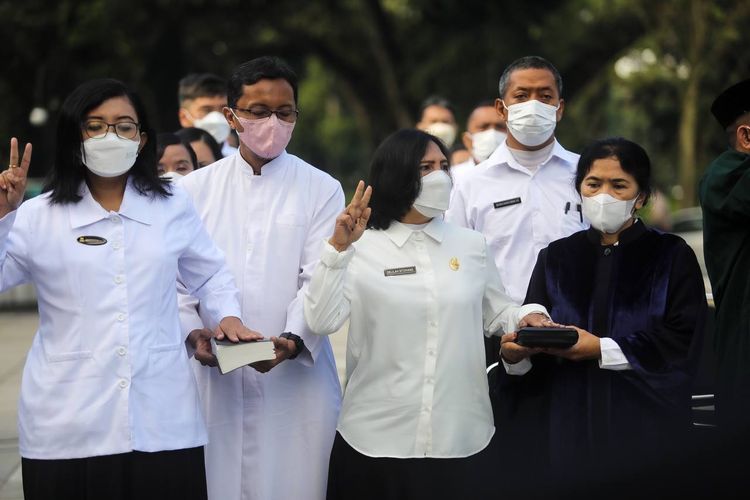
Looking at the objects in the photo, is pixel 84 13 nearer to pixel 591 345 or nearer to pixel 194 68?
pixel 194 68

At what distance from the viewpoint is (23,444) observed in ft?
13.9

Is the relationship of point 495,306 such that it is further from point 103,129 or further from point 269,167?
point 103,129

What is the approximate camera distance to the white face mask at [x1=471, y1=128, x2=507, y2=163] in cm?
862

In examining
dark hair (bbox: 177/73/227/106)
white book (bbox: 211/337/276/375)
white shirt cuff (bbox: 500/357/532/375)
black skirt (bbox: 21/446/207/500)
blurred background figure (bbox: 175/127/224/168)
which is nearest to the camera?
black skirt (bbox: 21/446/207/500)

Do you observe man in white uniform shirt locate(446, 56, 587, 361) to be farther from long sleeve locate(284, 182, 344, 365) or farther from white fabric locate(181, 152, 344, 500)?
white fabric locate(181, 152, 344, 500)

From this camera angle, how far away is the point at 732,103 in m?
5.02

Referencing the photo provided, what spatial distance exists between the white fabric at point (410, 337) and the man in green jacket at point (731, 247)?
2.53 ft

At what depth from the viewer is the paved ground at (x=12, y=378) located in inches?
298

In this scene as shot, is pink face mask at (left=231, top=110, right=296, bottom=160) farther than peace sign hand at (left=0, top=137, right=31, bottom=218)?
Yes

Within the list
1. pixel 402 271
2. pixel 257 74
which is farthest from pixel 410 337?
Result: pixel 257 74

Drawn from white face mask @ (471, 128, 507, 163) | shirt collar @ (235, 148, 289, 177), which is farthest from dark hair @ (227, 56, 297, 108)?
white face mask @ (471, 128, 507, 163)

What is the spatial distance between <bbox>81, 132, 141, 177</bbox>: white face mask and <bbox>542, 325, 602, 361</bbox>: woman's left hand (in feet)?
5.31

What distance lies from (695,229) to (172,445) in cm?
1841

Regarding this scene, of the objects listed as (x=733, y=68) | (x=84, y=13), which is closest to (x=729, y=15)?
(x=733, y=68)
